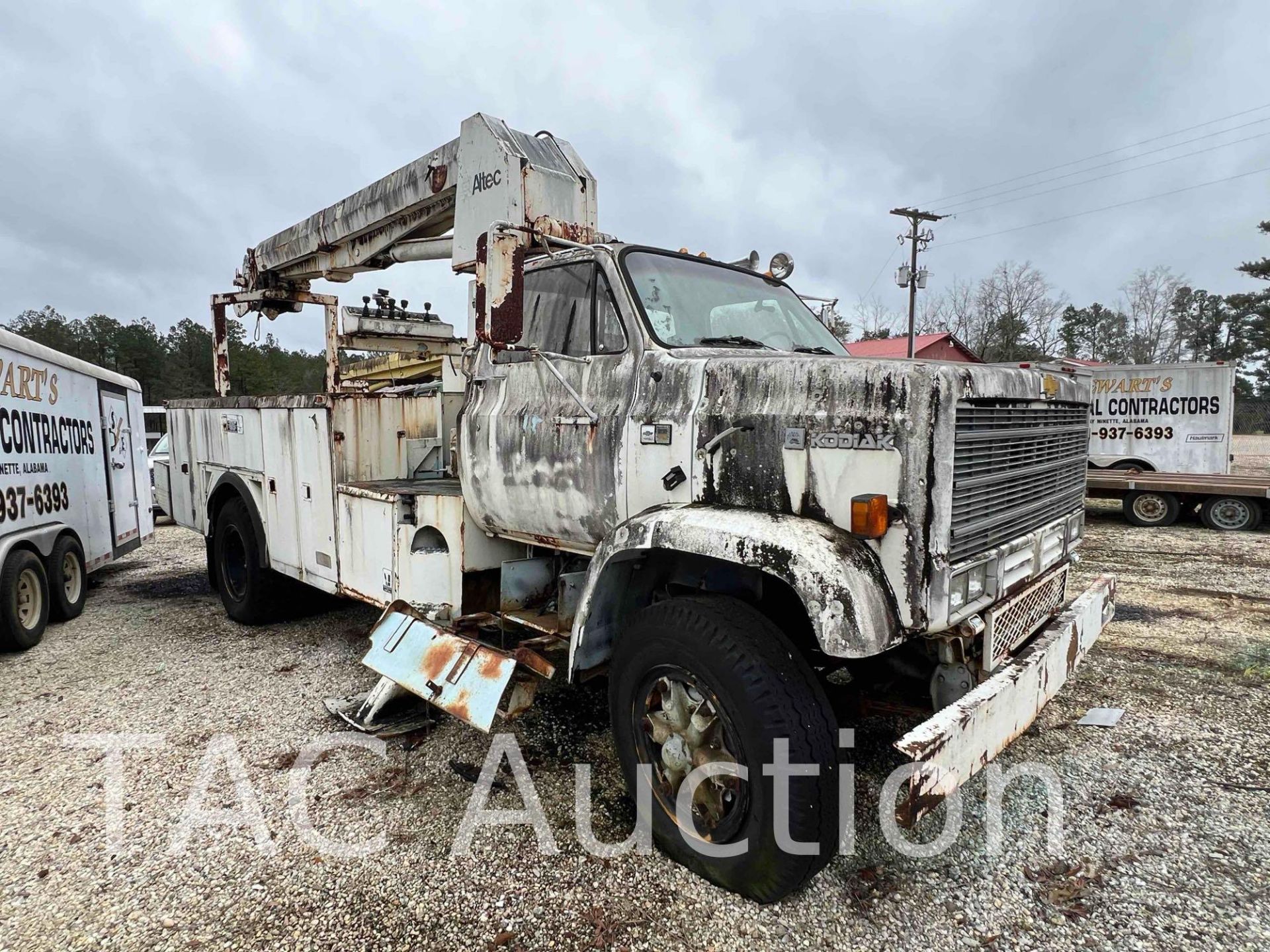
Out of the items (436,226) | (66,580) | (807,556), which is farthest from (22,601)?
(807,556)

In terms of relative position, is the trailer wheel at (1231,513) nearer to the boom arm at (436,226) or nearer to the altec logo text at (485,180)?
the boom arm at (436,226)

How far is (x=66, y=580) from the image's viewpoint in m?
6.30

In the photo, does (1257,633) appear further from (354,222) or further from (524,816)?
(354,222)

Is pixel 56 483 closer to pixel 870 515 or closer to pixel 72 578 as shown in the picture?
pixel 72 578

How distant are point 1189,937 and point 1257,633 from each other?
4276 millimetres

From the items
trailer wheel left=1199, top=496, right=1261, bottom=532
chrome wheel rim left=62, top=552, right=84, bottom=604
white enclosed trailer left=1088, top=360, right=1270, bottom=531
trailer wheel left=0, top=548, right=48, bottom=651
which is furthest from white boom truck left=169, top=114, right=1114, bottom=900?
trailer wheel left=1199, top=496, right=1261, bottom=532

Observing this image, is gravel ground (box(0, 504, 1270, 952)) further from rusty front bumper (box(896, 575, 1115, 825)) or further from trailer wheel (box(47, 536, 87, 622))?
trailer wheel (box(47, 536, 87, 622))

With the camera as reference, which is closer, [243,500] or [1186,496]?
[243,500]

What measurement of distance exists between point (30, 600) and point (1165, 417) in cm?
1538

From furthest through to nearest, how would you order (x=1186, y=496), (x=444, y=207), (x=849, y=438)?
(x=1186, y=496)
(x=444, y=207)
(x=849, y=438)

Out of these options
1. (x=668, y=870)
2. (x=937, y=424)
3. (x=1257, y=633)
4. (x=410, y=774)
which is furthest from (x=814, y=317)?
(x=1257, y=633)

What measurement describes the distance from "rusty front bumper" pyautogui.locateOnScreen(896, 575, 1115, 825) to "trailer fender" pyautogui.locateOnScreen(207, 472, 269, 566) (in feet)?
16.3

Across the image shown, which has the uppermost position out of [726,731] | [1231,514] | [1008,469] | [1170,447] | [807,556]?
[1008,469]

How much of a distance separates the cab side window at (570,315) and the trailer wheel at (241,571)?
10.9ft
